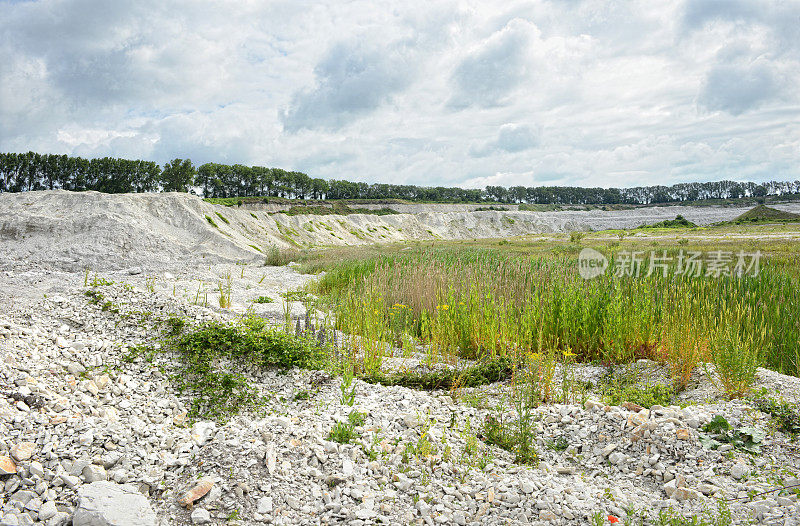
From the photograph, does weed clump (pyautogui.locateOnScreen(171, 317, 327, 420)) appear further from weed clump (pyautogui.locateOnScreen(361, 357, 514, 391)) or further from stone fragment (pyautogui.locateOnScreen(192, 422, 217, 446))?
weed clump (pyautogui.locateOnScreen(361, 357, 514, 391))

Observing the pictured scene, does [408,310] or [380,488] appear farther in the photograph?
[408,310]

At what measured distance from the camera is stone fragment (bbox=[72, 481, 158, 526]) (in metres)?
3.05

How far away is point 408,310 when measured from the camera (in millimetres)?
8719

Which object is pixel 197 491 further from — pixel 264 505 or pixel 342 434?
pixel 342 434

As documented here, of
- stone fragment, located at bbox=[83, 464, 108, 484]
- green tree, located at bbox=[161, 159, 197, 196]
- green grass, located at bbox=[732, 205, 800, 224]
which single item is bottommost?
stone fragment, located at bbox=[83, 464, 108, 484]

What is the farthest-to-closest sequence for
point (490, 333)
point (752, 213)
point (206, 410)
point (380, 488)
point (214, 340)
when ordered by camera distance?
point (752, 213)
point (490, 333)
point (214, 340)
point (206, 410)
point (380, 488)

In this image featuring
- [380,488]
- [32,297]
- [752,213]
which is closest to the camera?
[380,488]

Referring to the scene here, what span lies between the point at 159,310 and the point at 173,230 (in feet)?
71.7

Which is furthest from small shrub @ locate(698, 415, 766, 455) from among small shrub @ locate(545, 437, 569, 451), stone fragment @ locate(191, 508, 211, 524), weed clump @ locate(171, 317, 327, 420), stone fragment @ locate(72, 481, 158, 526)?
stone fragment @ locate(72, 481, 158, 526)

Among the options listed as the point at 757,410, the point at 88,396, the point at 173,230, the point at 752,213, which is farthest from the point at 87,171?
the point at 752,213

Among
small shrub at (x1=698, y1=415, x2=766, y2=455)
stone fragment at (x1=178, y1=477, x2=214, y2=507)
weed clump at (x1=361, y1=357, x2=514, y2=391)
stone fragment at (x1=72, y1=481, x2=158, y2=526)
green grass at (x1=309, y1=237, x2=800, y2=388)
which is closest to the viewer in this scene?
stone fragment at (x1=72, y1=481, x2=158, y2=526)

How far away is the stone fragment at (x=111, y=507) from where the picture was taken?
3049mm

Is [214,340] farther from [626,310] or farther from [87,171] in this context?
[87,171]

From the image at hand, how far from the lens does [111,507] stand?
10.4 feet
